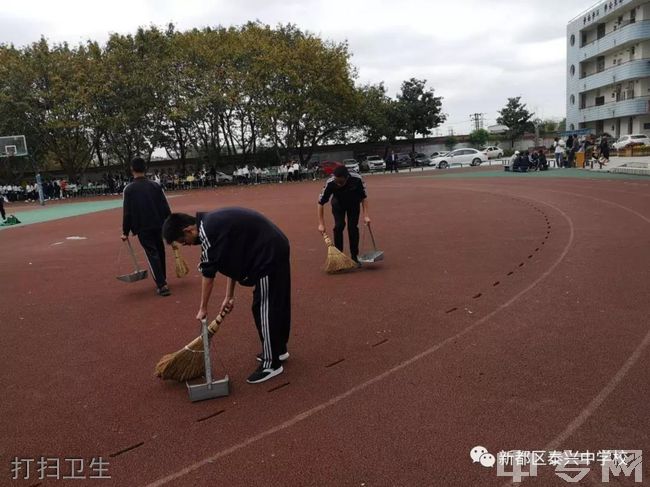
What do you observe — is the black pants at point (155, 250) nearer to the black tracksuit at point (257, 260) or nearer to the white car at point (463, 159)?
the black tracksuit at point (257, 260)

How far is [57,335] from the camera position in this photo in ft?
18.1

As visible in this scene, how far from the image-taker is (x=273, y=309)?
397 centimetres

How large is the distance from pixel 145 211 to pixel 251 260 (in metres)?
3.26

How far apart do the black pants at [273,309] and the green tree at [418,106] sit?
155ft

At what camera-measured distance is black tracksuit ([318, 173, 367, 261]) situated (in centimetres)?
716

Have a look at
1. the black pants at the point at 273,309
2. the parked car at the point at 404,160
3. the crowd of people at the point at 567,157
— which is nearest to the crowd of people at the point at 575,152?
the crowd of people at the point at 567,157

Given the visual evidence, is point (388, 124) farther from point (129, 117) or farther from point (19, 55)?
point (19, 55)

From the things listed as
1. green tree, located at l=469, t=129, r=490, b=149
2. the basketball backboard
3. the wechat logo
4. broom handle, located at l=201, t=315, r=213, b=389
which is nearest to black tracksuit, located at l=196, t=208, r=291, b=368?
broom handle, located at l=201, t=315, r=213, b=389

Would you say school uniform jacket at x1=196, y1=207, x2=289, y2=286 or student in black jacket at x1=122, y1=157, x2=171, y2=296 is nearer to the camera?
school uniform jacket at x1=196, y1=207, x2=289, y2=286

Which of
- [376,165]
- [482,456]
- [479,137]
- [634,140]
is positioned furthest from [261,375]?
[479,137]

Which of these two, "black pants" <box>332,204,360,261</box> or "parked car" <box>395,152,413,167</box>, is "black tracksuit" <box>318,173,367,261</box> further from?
"parked car" <box>395,152,413,167</box>

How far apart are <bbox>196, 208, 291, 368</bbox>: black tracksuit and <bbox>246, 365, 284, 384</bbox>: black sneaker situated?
4 centimetres

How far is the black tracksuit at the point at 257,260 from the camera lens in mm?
3633

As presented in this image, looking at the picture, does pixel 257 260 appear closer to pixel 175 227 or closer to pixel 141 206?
pixel 175 227
